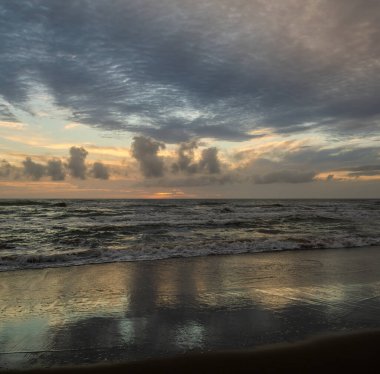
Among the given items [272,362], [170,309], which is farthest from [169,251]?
[272,362]

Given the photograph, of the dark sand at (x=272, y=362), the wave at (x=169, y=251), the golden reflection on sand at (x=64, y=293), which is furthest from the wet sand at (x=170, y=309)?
the wave at (x=169, y=251)

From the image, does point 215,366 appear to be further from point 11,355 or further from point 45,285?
point 45,285

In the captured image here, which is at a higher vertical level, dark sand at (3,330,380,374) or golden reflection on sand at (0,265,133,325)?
dark sand at (3,330,380,374)

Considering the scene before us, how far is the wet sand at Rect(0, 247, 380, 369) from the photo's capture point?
4605 mm

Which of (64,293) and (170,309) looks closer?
(170,309)

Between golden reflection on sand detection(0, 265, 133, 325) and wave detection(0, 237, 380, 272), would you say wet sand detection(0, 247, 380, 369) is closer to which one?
golden reflection on sand detection(0, 265, 133, 325)

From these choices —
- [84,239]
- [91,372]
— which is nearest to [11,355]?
[91,372]

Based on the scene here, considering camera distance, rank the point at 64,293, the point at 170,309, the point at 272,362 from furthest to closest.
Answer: the point at 64,293 < the point at 170,309 < the point at 272,362

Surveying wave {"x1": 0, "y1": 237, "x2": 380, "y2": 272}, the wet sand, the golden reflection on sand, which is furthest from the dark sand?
wave {"x1": 0, "y1": 237, "x2": 380, "y2": 272}

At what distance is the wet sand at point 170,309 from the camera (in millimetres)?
4605

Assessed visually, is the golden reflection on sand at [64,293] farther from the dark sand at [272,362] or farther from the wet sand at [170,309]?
the dark sand at [272,362]

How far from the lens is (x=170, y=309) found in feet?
20.1

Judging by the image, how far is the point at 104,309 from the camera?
6.13 metres

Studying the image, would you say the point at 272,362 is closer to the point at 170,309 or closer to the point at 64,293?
the point at 170,309
